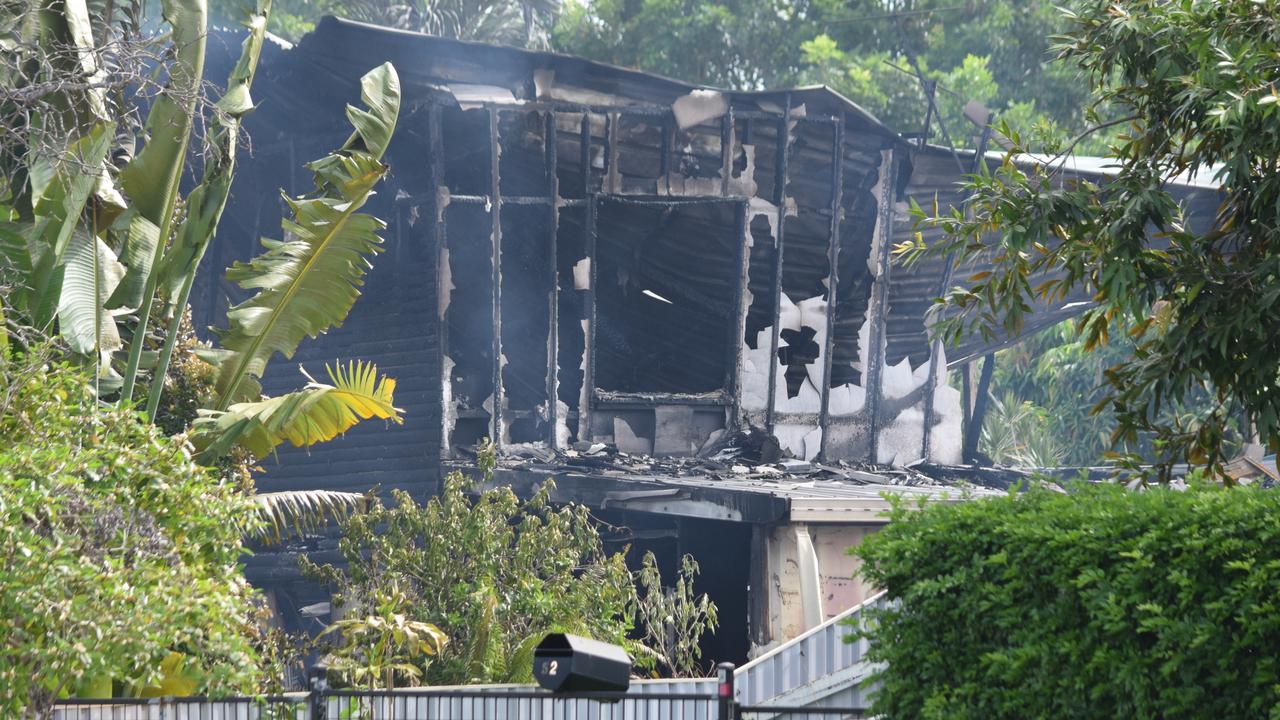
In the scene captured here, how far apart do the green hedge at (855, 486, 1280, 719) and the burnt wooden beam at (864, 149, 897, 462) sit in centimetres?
1404

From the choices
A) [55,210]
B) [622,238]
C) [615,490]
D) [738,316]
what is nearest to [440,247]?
[622,238]

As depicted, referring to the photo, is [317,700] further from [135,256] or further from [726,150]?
[726,150]

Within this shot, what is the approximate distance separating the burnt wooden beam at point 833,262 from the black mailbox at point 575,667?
13.4 meters

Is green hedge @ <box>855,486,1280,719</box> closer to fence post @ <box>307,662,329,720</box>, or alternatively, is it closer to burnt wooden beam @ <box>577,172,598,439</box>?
fence post @ <box>307,662,329,720</box>

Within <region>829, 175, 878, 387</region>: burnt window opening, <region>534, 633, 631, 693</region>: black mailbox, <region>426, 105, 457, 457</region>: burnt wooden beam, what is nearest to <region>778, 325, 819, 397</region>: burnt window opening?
<region>829, 175, 878, 387</region>: burnt window opening

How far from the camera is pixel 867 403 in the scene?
22.0 metres

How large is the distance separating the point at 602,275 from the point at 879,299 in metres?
4.66

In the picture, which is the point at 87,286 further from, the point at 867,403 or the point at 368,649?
the point at 867,403

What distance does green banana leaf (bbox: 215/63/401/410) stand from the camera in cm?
1177

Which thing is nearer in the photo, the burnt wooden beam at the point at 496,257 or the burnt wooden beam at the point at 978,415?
the burnt wooden beam at the point at 496,257

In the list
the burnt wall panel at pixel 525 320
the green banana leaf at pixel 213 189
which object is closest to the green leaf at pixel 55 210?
the green banana leaf at pixel 213 189

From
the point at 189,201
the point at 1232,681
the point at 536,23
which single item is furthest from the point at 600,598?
the point at 536,23

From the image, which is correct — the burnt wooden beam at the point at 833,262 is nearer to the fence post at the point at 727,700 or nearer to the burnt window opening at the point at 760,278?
the burnt window opening at the point at 760,278

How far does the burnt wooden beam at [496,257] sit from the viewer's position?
60.7 feet
